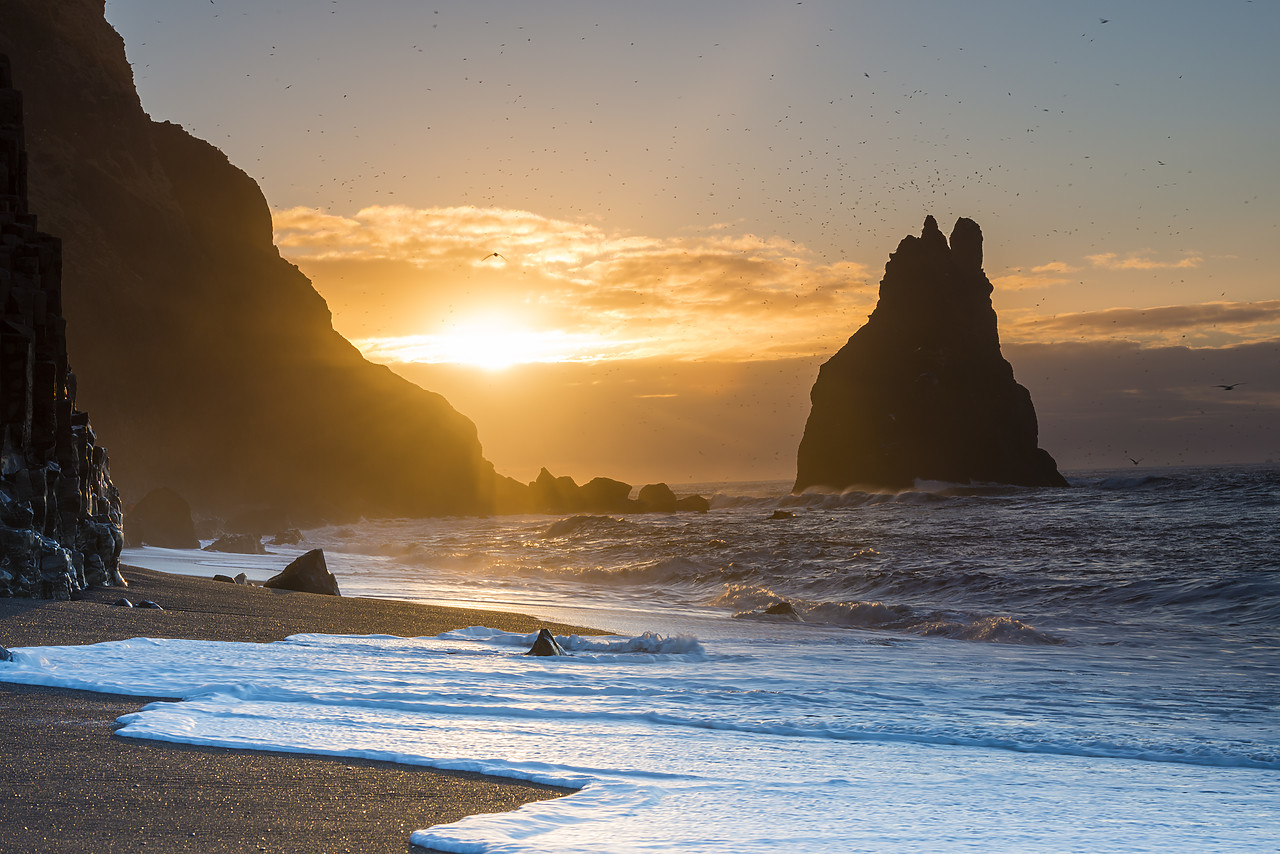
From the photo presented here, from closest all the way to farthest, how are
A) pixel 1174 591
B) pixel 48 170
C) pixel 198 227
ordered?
pixel 1174 591
pixel 48 170
pixel 198 227

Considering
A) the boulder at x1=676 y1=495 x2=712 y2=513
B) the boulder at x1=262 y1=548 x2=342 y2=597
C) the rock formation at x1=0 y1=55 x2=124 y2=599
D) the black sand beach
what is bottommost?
the boulder at x1=676 y1=495 x2=712 y2=513

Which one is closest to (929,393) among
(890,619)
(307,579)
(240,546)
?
(240,546)

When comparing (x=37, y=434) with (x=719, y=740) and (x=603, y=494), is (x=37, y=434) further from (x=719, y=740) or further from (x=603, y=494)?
(x=603, y=494)

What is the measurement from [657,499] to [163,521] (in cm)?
5682

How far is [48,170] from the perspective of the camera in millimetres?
63250

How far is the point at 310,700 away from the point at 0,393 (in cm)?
736

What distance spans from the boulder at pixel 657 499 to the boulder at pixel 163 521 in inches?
2098

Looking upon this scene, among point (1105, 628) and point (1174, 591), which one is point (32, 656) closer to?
point (1105, 628)

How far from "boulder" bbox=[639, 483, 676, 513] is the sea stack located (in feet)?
63.3

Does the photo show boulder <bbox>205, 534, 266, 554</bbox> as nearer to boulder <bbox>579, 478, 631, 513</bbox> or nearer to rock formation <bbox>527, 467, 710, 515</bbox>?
rock formation <bbox>527, 467, 710, 515</bbox>

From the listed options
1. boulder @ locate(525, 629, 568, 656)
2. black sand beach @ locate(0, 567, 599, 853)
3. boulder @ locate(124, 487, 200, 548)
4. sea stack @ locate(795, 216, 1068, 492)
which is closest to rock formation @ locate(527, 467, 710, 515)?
sea stack @ locate(795, 216, 1068, 492)

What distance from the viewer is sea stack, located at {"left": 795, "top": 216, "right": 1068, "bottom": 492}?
91.9 metres

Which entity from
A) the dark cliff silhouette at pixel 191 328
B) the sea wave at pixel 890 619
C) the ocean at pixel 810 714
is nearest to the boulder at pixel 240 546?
the ocean at pixel 810 714

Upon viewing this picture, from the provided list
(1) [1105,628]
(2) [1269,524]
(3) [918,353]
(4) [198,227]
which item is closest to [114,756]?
(1) [1105,628]
